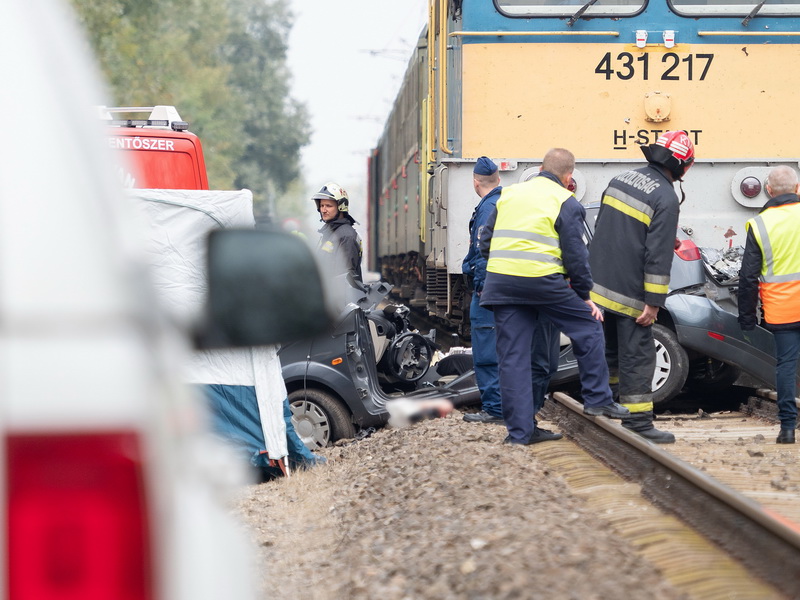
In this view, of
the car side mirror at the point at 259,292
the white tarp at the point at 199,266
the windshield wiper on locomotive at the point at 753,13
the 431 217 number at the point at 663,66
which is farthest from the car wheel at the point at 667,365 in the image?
the car side mirror at the point at 259,292

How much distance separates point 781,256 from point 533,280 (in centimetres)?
176

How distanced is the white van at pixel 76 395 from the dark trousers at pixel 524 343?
5651 mm

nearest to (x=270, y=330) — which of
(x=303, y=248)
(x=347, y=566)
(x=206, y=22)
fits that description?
(x=303, y=248)

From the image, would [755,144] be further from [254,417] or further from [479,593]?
[479,593]

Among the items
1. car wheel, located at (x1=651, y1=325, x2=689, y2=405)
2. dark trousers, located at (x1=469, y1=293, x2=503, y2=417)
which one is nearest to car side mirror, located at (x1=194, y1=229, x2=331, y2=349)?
dark trousers, located at (x1=469, y1=293, x2=503, y2=417)

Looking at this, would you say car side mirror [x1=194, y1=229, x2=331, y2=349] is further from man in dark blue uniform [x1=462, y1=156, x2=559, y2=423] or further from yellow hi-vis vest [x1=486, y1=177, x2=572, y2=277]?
man in dark blue uniform [x1=462, y1=156, x2=559, y2=423]

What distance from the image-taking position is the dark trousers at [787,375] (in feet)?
24.7

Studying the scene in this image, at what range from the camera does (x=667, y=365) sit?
885 cm

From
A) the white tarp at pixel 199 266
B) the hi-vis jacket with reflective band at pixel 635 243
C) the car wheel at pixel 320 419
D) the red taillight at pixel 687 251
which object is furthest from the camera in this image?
the red taillight at pixel 687 251

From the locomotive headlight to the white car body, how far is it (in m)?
9.80

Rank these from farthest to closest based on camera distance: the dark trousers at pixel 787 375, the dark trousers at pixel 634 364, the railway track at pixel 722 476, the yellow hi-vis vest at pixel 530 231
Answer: the dark trousers at pixel 787 375 < the dark trousers at pixel 634 364 < the yellow hi-vis vest at pixel 530 231 < the railway track at pixel 722 476

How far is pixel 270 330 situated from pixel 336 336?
248 inches

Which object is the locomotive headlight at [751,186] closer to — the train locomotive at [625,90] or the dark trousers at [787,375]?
the train locomotive at [625,90]

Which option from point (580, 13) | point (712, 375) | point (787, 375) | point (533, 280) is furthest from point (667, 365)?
point (580, 13)
